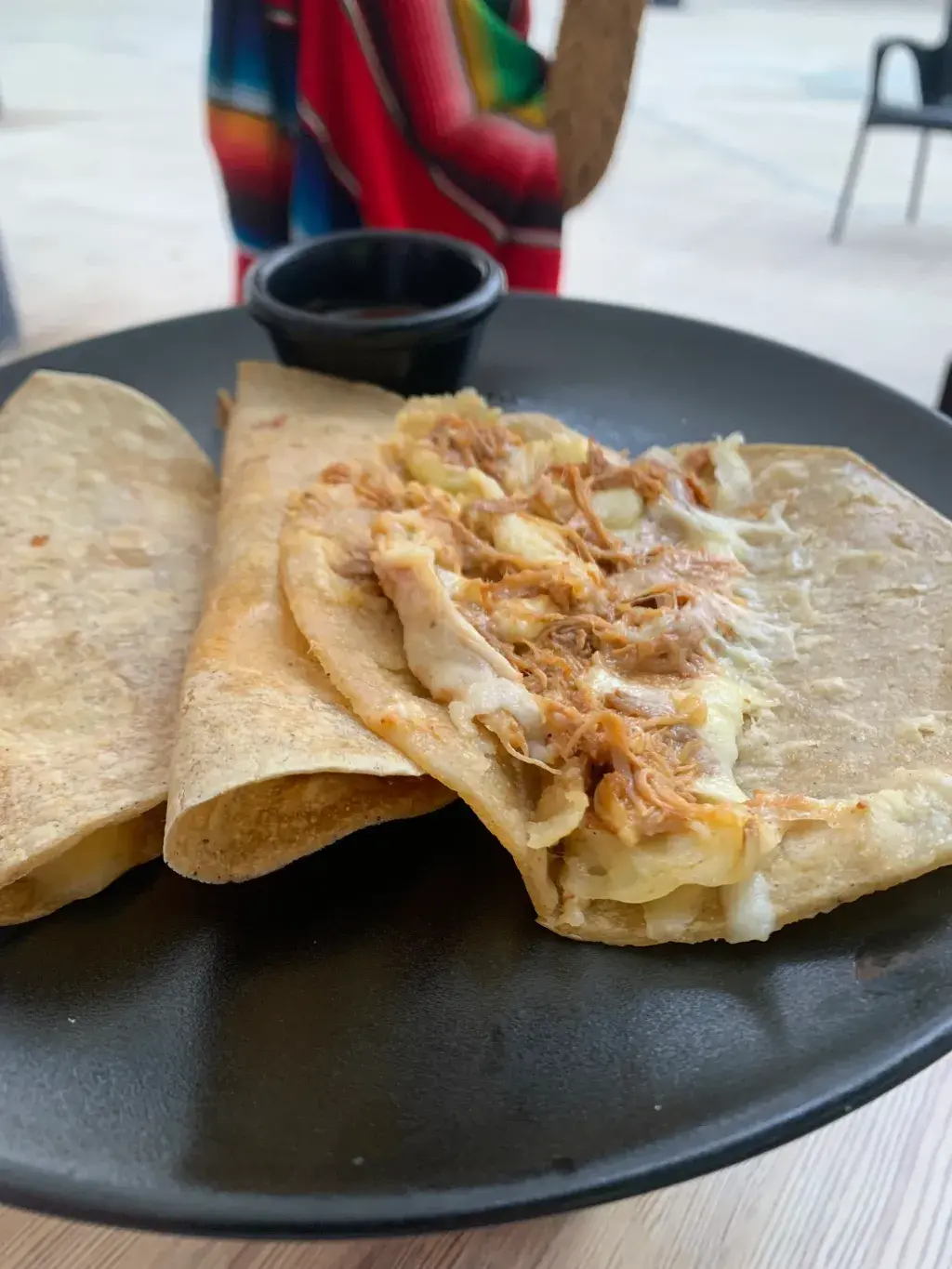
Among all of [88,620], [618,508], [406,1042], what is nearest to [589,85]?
[618,508]

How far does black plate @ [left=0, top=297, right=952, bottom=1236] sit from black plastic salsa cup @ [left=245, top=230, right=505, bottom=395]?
0.74 metres

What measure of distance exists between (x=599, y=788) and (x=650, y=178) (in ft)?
14.7

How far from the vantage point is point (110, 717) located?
0.93 meters

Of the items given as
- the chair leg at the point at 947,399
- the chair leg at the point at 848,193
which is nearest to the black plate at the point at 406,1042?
the chair leg at the point at 947,399

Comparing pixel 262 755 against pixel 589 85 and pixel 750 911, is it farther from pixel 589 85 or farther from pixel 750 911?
pixel 589 85

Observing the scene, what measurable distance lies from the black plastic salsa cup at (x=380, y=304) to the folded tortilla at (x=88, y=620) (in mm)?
216

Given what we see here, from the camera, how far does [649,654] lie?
0.96 m

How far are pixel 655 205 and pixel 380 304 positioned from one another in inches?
128

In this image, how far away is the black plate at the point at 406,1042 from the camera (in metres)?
0.61

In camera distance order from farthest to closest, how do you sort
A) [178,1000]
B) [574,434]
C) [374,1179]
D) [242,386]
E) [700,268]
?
[700,268] → [242,386] → [574,434] → [178,1000] → [374,1179]

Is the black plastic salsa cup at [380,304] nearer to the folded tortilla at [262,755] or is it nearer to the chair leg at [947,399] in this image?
the folded tortilla at [262,755]

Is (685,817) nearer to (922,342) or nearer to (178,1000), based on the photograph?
(178,1000)

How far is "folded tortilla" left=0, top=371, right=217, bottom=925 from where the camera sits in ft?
2.67

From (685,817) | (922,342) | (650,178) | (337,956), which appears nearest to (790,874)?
(685,817)
